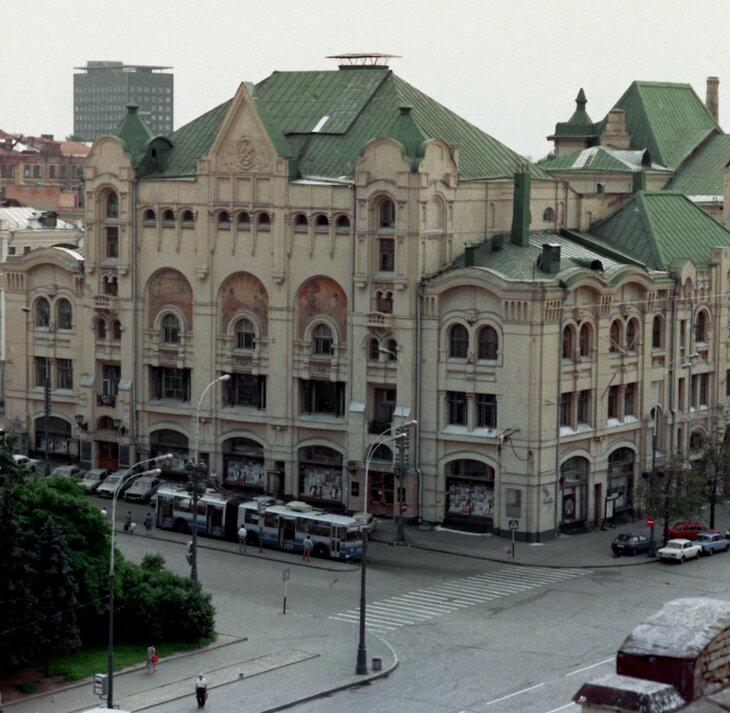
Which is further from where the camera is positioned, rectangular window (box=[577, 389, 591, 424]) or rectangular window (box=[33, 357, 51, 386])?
rectangular window (box=[33, 357, 51, 386])

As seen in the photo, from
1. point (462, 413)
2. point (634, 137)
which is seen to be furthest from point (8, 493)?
point (634, 137)

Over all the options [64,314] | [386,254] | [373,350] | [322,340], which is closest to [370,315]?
[373,350]

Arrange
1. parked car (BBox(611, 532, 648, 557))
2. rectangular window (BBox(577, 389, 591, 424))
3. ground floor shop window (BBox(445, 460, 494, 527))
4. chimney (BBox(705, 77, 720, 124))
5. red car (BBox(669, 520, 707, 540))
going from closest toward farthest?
1. parked car (BBox(611, 532, 648, 557))
2. red car (BBox(669, 520, 707, 540))
3. ground floor shop window (BBox(445, 460, 494, 527))
4. rectangular window (BBox(577, 389, 591, 424))
5. chimney (BBox(705, 77, 720, 124))

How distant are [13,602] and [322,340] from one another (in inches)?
1457

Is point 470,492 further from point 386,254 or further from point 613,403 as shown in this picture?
point 386,254

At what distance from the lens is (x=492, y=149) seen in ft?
332

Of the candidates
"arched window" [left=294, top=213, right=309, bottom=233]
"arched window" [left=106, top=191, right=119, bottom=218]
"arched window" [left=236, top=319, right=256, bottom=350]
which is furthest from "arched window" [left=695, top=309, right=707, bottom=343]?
"arched window" [left=106, top=191, right=119, bottom=218]

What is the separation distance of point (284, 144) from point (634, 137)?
39.3 m

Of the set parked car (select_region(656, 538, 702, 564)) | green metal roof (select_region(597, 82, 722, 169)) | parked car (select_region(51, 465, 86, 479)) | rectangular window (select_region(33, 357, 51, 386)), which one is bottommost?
parked car (select_region(656, 538, 702, 564))

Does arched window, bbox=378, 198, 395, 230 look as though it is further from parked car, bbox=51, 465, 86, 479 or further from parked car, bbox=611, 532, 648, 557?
parked car, bbox=51, 465, 86, 479

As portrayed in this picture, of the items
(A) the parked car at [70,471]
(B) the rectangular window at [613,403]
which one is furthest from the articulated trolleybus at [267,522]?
(B) the rectangular window at [613,403]

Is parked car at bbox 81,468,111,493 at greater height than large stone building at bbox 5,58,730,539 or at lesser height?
lesser

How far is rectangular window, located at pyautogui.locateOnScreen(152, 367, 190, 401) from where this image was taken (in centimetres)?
10194

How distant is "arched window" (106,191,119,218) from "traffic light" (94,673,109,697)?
4681 centimetres
